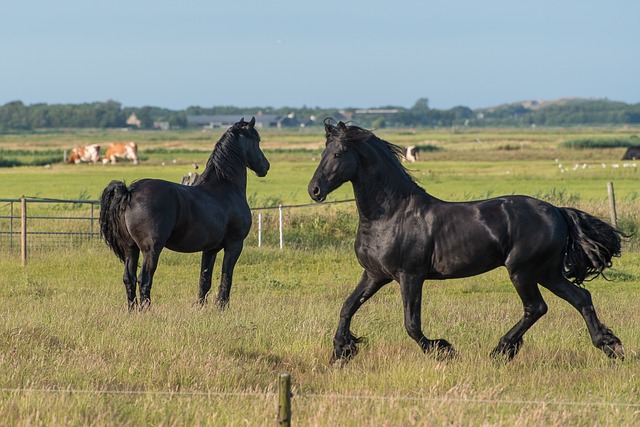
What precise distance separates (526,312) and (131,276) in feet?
15.4

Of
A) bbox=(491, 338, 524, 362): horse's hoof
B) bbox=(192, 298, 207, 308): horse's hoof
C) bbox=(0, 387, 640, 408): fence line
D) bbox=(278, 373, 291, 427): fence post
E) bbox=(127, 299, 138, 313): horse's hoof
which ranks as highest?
bbox=(278, 373, 291, 427): fence post

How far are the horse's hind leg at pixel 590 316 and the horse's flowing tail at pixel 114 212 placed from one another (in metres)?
4.86

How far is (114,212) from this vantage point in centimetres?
1139

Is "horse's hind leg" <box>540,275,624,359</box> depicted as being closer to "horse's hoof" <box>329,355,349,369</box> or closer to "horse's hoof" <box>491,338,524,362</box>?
"horse's hoof" <box>491,338,524,362</box>

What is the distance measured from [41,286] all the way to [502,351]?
25.2 ft

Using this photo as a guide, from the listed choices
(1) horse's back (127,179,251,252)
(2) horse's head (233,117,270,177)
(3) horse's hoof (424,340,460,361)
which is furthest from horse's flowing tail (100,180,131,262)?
(3) horse's hoof (424,340,460,361)

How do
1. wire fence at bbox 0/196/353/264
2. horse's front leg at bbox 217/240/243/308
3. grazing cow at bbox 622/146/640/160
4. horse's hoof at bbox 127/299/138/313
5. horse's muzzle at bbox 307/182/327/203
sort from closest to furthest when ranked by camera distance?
1. horse's muzzle at bbox 307/182/327/203
2. horse's hoof at bbox 127/299/138/313
3. horse's front leg at bbox 217/240/243/308
4. wire fence at bbox 0/196/353/264
5. grazing cow at bbox 622/146/640/160

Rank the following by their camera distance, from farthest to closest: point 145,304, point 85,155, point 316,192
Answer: point 85,155 → point 145,304 → point 316,192

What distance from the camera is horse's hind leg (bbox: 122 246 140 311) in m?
11.3

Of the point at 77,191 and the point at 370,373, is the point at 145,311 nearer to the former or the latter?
the point at 370,373

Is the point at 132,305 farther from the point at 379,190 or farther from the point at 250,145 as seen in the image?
the point at 379,190

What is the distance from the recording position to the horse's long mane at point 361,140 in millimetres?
8781

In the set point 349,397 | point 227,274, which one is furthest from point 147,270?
point 349,397

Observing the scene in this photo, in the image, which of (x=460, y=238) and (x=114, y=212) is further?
(x=114, y=212)
